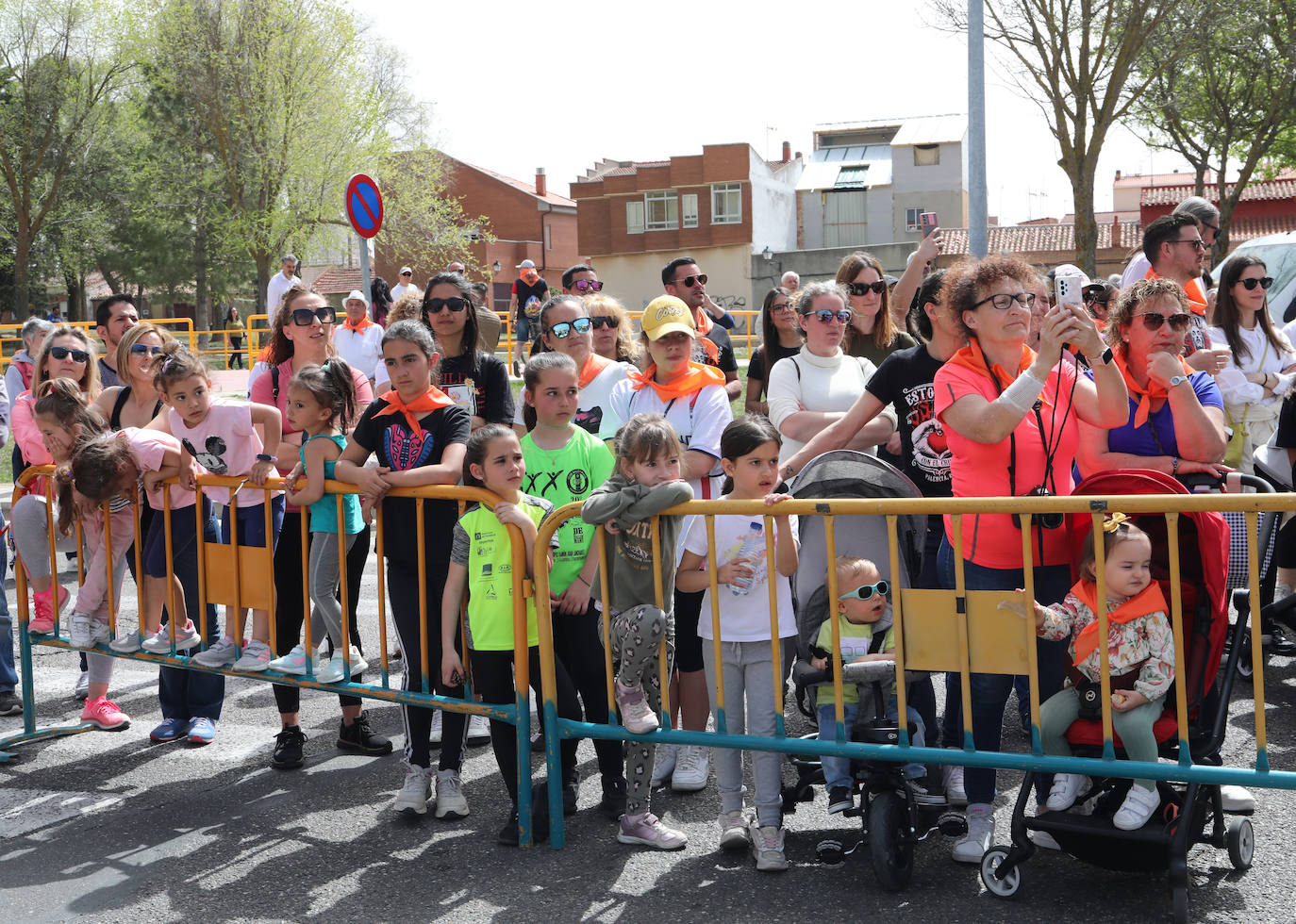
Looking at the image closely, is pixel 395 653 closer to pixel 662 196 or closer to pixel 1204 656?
pixel 1204 656

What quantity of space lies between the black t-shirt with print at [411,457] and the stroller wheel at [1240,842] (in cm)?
301

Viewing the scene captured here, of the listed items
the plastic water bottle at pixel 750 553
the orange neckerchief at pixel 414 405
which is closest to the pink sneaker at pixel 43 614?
the orange neckerchief at pixel 414 405

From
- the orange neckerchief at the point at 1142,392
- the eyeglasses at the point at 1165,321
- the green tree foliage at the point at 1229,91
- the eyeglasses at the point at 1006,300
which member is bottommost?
the orange neckerchief at the point at 1142,392

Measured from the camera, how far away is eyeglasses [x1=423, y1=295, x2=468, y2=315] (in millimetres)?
5574

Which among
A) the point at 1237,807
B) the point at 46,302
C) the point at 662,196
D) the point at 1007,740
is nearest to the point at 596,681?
the point at 1007,740

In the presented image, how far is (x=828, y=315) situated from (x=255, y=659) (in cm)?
297

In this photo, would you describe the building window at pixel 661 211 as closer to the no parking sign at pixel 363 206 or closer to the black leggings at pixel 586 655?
the no parking sign at pixel 363 206

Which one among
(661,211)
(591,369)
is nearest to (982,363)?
(591,369)

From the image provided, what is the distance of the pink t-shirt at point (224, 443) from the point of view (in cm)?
552

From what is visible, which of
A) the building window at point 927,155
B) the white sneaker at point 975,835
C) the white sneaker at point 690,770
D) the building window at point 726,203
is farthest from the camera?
the building window at point 927,155

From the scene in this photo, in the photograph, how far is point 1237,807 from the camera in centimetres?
440

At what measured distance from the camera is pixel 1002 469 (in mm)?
4102

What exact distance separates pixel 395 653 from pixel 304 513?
92.6 inches

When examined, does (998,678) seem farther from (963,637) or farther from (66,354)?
(66,354)
